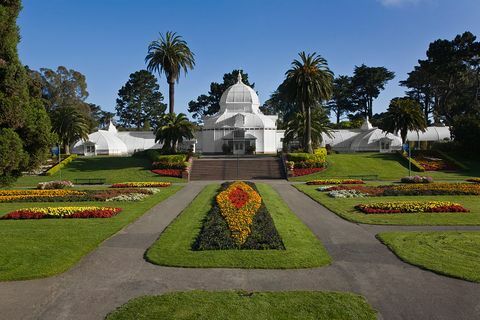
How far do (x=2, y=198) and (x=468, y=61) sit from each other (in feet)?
243

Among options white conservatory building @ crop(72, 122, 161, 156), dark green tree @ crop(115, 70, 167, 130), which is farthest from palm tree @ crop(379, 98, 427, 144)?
dark green tree @ crop(115, 70, 167, 130)

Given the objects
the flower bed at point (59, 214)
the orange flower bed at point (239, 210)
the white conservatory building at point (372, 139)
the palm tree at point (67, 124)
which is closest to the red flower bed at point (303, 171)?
the orange flower bed at point (239, 210)

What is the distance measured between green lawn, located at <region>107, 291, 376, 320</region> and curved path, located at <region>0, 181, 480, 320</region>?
0.42m

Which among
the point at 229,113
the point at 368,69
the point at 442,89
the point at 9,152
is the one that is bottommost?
the point at 9,152

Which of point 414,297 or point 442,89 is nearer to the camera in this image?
point 414,297

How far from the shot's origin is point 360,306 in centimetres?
789

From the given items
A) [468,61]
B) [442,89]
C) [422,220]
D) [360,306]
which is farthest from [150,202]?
[442,89]

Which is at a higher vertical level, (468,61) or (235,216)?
(468,61)

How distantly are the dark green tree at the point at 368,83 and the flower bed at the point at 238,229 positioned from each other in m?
79.7

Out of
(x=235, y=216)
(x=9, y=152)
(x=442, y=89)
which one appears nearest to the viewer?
Answer: (x=9, y=152)

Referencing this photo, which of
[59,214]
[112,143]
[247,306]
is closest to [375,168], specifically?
[59,214]

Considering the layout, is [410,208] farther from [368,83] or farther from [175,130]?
[368,83]

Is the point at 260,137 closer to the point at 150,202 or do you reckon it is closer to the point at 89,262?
the point at 150,202

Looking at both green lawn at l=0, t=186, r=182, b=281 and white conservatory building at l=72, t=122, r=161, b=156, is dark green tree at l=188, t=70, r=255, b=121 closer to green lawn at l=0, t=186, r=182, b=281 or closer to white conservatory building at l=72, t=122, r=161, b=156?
white conservatory building at l=72, t=122, r=161, b=156
